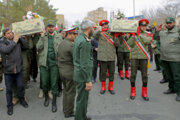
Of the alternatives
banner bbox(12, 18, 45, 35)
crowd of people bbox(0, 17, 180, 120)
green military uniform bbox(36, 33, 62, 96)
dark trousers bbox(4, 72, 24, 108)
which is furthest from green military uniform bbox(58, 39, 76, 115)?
dark trousers bbox(4, 72, 24, 108)

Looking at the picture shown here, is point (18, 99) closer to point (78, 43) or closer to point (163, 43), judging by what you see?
point (78, 43)

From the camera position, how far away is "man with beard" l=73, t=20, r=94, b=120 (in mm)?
2605

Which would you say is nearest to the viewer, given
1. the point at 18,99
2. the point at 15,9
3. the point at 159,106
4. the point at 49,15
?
the point at 159,106

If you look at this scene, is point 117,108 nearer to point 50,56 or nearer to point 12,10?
point 50,56

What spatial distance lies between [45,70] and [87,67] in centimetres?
168

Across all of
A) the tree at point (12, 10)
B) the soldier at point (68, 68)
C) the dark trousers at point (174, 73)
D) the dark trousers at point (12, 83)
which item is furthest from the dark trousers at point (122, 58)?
the tree at point (12, 10)

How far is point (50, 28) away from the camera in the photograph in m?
3.86

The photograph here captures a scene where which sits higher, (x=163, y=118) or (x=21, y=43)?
(x=21, y=43)

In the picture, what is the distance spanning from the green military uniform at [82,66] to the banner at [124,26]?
1.80 metres

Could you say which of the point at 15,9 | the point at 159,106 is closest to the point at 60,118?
the point at 159,106

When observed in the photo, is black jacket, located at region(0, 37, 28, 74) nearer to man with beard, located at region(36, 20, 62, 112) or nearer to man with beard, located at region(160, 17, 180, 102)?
man with beard, located at region(36, 20, 62, 112)

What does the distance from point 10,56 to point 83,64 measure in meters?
2.13

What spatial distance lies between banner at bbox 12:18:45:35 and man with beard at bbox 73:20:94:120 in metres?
1.70

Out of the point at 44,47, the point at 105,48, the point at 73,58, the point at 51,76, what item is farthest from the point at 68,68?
the point at 105,48
